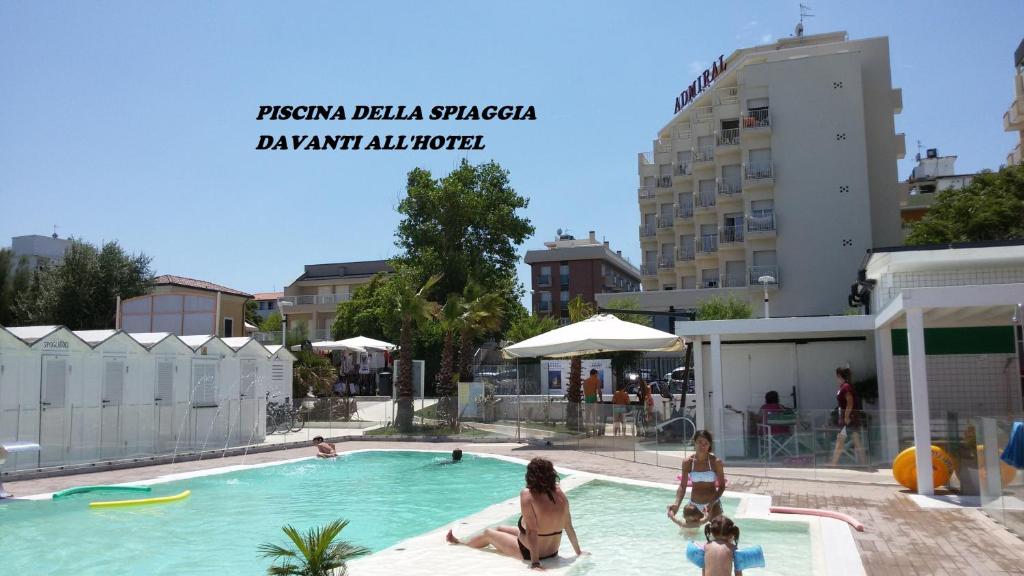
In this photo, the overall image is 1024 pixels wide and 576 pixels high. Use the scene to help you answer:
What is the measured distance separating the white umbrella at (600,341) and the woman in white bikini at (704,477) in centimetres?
945

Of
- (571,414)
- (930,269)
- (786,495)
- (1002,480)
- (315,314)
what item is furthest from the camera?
(315,314)

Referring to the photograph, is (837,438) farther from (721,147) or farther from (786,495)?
(721,147)

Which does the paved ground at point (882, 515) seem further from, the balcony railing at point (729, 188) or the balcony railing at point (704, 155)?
the balcony railing at point (704, 155)

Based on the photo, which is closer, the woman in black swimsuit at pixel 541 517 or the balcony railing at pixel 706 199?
the woman in black swimsuit at pixel 541 517

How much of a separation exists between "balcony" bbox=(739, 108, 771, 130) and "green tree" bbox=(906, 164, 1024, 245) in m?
12.8

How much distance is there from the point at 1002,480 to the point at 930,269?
7.01 meters

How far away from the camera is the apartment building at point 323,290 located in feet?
233

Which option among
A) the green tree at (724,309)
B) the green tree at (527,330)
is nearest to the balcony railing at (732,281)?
the green tree at (724,309)

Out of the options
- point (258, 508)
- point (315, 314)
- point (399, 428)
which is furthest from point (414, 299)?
point (315, 314)

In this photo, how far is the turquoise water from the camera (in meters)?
9.45

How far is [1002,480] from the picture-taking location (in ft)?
28.0

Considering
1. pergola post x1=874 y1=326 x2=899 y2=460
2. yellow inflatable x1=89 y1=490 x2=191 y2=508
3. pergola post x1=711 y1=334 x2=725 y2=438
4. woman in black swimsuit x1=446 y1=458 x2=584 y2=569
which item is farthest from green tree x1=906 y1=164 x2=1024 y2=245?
yellow inflatable x1=89 y1=490 x2=191 y2=508

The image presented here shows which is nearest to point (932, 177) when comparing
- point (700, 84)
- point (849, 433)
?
point (700, 84)

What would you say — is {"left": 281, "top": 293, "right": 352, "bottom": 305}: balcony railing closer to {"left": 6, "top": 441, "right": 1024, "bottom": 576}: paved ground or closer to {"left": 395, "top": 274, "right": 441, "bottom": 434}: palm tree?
{"left": 395, "top": 274, "right": 441, "bottom": 434}: palm tree
